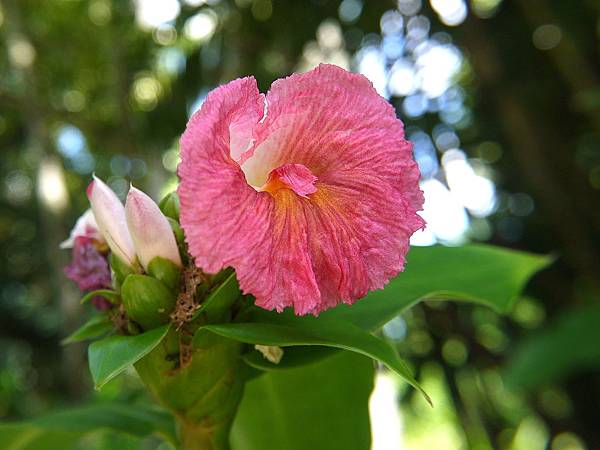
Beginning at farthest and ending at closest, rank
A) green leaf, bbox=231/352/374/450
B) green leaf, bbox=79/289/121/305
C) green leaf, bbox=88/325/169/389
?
green leaf, bbox=231/352/374/450, green leaf, bbox=79/289/121/305, green leaf, bbox=88/325/169/389

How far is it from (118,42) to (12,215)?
3.79 m

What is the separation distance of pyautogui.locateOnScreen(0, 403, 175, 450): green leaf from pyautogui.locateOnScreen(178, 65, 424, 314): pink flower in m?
0.30

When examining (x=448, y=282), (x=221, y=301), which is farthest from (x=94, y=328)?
(x=448, y=282)

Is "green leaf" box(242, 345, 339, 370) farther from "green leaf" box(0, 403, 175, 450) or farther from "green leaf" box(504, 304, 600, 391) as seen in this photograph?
"green leaf" box(504, 304, 600, 391)

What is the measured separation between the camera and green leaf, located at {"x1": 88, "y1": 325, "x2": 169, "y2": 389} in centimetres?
49

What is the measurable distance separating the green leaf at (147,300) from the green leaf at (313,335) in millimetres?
49

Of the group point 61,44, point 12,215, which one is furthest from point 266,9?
point 12,215

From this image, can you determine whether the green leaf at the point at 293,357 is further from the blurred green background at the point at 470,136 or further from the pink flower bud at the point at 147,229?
the blurred green background at the point at 470,136

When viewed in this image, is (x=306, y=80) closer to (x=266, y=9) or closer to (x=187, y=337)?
(x=187, y=337)

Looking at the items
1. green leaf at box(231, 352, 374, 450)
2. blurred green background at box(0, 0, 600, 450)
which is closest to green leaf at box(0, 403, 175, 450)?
green leaf at box(231, 352, 374, 450)

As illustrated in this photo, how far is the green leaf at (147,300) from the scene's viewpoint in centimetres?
54

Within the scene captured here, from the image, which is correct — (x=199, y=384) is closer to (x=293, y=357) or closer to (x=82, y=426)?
(x=293, y=357)

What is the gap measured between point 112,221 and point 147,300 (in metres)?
0.09

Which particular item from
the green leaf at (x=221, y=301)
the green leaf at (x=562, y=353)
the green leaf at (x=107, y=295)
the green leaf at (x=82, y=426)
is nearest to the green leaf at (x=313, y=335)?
the green leaf at (x=221, y=301)
